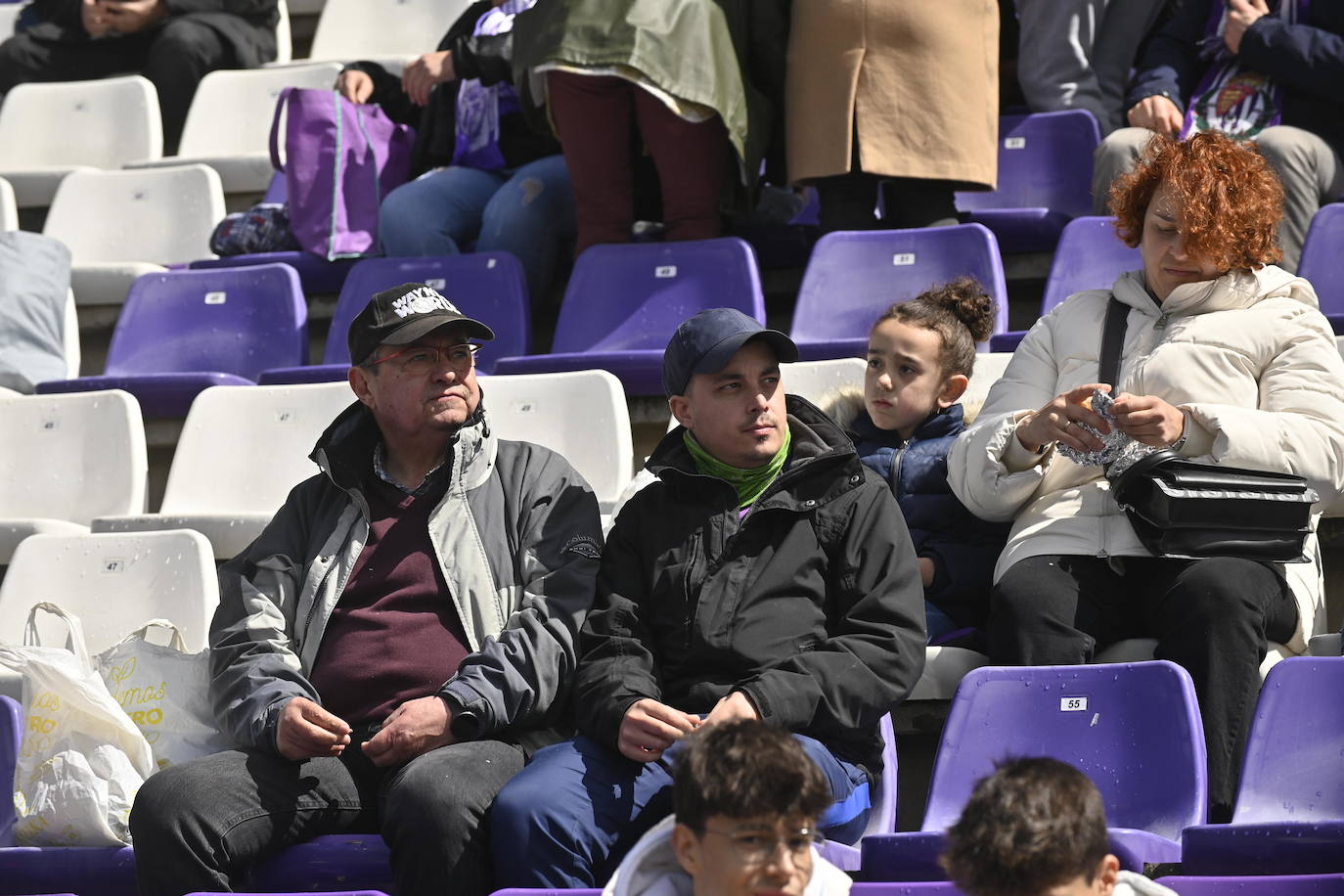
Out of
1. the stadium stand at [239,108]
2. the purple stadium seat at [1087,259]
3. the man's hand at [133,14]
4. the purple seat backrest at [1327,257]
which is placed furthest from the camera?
the man's hand at [133,14]

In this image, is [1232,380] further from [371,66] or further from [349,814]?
[371,66]

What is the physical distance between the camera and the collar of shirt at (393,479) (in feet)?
10.0

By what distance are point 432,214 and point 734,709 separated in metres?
2.78

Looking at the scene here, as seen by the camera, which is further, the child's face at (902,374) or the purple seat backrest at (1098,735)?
the child's face at (902,374)

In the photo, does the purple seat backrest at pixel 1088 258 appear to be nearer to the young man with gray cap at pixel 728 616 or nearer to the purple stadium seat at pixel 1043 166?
the purple stadium seat at pixel 1043 166

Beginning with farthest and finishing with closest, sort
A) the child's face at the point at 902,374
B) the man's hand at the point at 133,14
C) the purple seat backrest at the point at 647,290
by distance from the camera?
the man's hand at the point at 133,14
the purple seat backrest at the point at 647,290
the child's face at the point at 902,374

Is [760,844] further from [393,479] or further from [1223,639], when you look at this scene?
[393,479]

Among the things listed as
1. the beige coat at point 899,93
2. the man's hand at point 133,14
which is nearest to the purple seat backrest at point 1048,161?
the beige coat at point 899,93

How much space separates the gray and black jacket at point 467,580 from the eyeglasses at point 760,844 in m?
0.74

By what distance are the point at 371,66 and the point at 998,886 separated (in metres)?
4.14

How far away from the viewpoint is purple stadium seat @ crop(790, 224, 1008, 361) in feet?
13.7

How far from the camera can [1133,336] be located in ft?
10.7

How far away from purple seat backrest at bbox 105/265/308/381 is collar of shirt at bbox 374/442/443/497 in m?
1.67

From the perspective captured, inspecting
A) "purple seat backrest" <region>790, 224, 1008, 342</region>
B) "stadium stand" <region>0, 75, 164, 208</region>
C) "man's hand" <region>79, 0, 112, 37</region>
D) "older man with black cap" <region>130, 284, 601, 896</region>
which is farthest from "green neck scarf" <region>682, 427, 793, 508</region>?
"man's hand" <region>79, 0, 112, 37</region>
